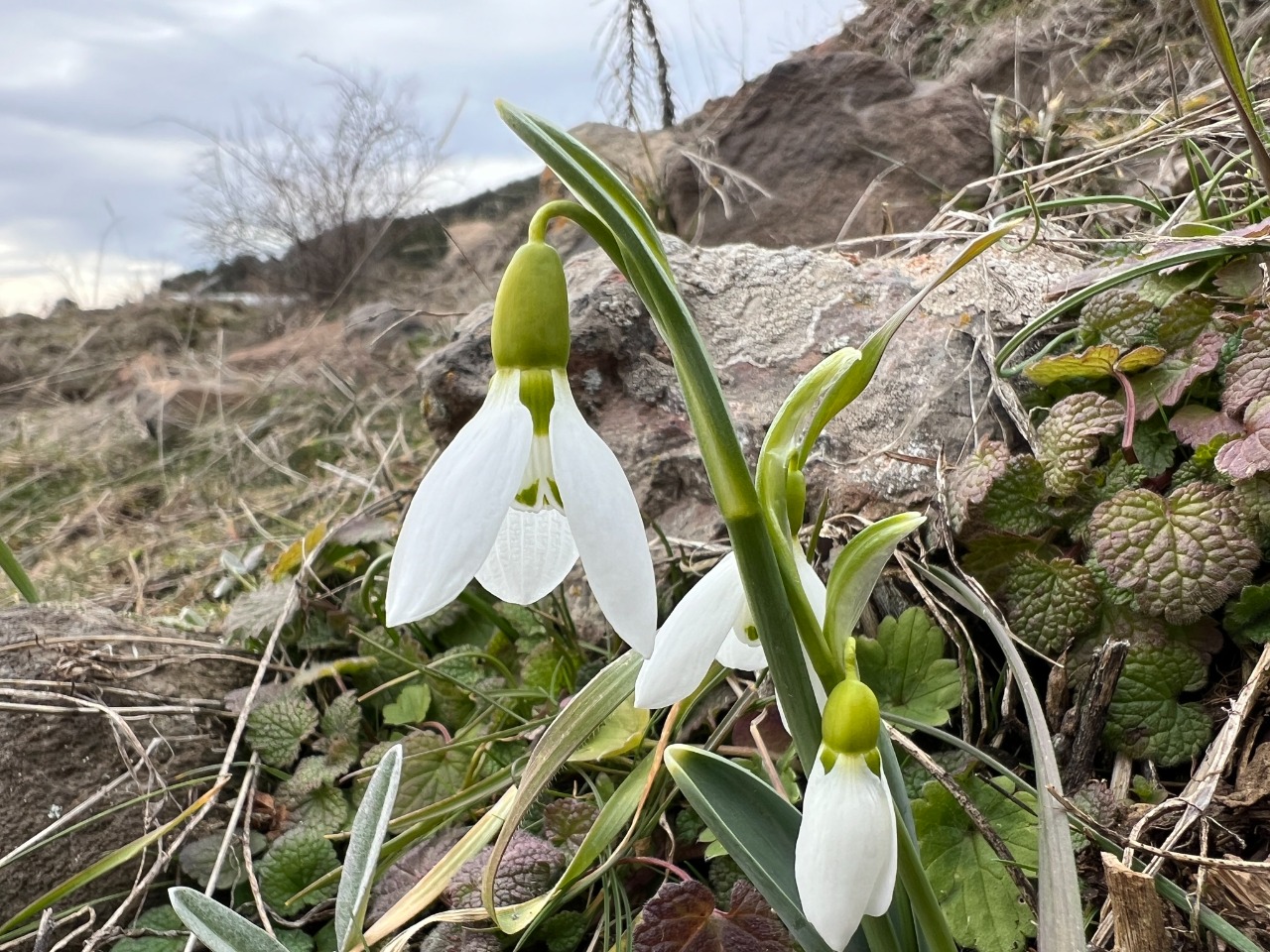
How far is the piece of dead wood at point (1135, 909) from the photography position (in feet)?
2.04

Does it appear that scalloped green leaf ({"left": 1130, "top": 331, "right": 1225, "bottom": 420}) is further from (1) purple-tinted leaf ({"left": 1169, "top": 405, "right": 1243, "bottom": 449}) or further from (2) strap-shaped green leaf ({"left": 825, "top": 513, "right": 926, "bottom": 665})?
(2) strap-shaped green leaf ({"left": 825, "top": 513, "right": 926, "bottom": 665})

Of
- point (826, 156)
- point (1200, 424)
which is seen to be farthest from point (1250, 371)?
point (826, 156)

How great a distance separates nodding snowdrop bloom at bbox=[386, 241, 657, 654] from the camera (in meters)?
0.46

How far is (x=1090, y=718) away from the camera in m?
0.82

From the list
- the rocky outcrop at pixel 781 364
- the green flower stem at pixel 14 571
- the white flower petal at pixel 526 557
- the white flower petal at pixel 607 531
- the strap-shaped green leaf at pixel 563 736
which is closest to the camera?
the white flower petal at pixel 607 531

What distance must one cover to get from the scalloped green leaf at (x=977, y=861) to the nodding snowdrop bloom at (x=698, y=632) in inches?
11.9

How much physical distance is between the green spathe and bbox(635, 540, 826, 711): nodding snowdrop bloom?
178 mm

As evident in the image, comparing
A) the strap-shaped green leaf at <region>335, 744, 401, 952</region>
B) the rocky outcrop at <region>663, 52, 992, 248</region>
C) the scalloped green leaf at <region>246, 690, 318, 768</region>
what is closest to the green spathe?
the strap-shaped green leaf at <region>335, 744, 401, 952</region>

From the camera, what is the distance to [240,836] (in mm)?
1143

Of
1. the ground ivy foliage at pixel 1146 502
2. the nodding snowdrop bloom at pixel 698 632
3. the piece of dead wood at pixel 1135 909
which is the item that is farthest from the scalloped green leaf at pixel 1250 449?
the nodding snowdrop bloom at pixel 698 632

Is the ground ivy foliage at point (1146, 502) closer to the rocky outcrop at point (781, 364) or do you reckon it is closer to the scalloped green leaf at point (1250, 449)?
the scalloped green leaf at point (1250, 449)

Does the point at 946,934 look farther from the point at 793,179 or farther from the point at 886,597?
the point at 793,179

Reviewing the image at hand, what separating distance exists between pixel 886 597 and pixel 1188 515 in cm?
33

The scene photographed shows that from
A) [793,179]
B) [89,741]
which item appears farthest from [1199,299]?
[793,179]
